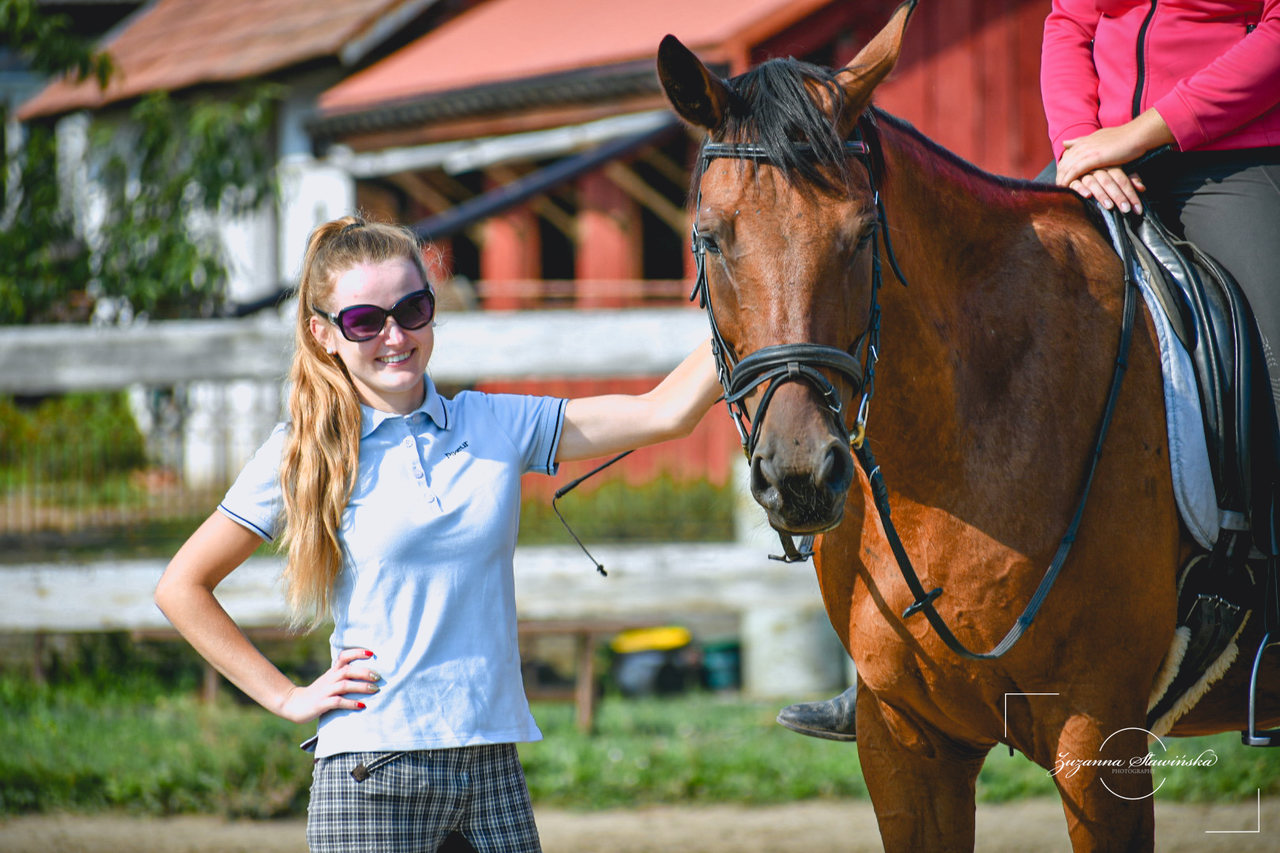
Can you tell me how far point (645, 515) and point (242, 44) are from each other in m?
8.59

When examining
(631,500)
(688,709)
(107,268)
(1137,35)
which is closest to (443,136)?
(107,268)

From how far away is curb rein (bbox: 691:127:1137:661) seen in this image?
187 centimetres

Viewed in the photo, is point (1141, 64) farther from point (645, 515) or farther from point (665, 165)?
point (665, 165)

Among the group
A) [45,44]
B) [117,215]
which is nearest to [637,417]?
[45,44]

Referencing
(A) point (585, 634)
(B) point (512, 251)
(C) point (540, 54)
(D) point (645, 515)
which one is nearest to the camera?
(A) point (585, 634)

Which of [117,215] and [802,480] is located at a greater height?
[117,215]

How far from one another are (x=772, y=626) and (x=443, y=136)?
6682 millimetres

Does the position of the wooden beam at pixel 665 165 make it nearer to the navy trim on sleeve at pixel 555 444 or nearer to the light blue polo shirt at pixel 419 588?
the navy trim on sleeve at pixel 555 444

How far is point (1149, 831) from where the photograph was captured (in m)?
2.26

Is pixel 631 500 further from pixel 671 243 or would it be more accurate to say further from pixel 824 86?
pixel 671 243

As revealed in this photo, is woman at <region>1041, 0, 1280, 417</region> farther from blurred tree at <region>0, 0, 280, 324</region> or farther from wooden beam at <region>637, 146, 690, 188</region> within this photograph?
wooden beam at <region>637, 146, 690, 188</region>

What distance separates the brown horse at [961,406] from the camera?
198 centimetres

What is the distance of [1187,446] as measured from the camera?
2283mm

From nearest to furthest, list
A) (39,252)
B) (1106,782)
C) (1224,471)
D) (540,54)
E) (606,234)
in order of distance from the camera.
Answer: (1106,782) → (1224,471) → (39,252) → (606,234) → (540,54)
